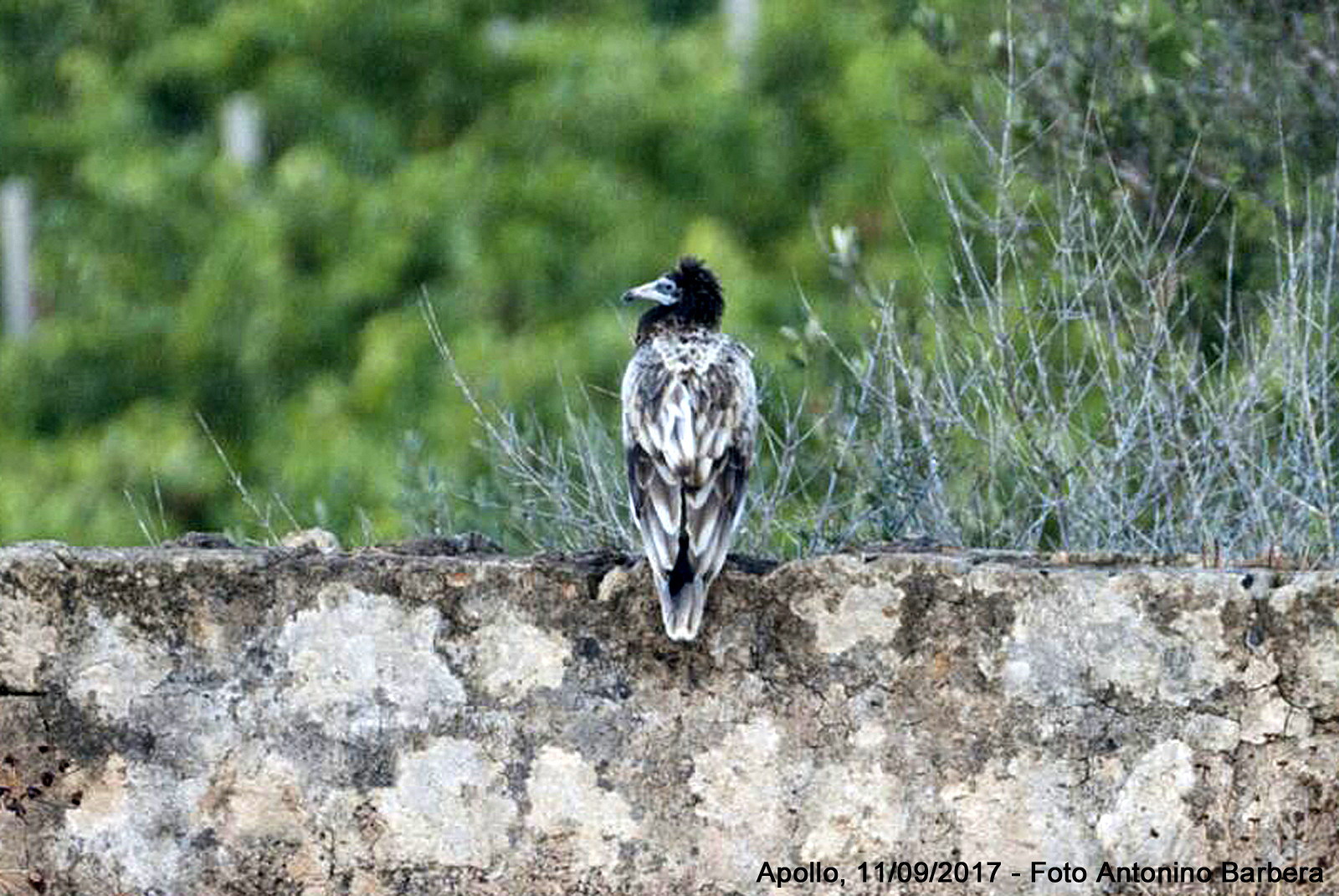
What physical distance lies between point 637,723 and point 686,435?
0.77 metres

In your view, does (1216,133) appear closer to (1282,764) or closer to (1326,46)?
(1326,46)

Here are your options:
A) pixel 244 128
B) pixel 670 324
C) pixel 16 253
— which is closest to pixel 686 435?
pixel 670 324

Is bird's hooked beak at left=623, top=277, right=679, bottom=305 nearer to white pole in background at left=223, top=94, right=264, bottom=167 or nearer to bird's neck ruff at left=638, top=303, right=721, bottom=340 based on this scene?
bird's neck ruff at left=638, top=303, right=721, bottom=340

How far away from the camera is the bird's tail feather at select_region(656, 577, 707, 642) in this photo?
19.9 ft

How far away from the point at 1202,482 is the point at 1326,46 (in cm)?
349

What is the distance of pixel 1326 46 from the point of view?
10703mm

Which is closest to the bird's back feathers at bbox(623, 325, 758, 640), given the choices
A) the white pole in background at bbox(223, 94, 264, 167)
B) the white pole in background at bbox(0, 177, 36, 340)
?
the white pole in background at bbox(0, 177, 36, 340)

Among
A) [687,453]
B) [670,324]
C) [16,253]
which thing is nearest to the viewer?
[687,453]

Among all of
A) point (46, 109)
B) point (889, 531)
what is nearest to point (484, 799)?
point (889, 531)

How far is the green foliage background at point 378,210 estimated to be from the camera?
17.2 metres

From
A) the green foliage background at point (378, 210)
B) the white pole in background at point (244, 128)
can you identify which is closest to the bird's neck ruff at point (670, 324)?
the green foliage background at point (378, 210)

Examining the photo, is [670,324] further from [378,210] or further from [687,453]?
[378,210]

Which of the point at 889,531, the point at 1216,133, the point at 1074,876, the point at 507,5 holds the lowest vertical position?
the point at 1074,876

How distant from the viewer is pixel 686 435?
21.7 feet
